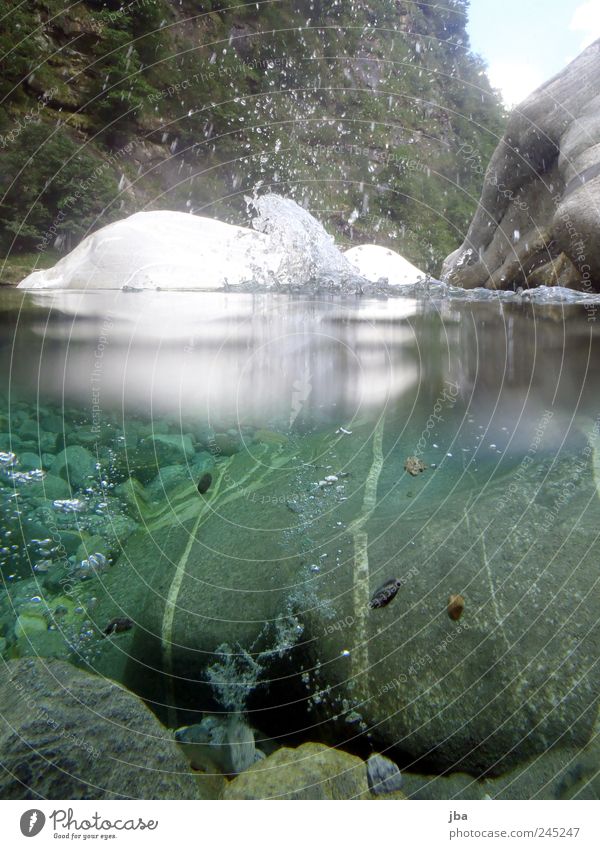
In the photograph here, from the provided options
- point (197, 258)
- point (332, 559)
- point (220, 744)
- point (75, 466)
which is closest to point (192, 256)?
point (197, 258)


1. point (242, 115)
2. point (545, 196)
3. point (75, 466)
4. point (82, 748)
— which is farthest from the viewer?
point (242, 115)

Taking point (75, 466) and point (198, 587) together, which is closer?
point (198, 587)

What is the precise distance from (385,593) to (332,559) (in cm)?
7

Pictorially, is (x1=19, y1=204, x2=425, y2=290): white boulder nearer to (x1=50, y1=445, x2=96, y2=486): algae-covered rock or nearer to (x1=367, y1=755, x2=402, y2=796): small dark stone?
(x1=50, y1=445, x2=96, y2=486): algae-covered rock

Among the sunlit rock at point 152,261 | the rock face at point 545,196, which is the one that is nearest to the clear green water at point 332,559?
the rock face at point 545,196

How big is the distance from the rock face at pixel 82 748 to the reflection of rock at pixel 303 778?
37mm

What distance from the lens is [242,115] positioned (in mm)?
5043

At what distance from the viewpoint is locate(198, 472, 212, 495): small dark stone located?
0.65m

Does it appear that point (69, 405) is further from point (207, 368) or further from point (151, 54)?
point (151, 54)

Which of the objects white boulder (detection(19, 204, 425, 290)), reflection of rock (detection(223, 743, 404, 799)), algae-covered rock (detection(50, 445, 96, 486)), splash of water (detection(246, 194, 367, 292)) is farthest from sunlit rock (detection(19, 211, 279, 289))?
reflection of rock (detection(223, 743, 404, 799))

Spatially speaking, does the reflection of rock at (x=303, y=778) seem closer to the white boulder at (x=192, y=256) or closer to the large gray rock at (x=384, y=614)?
the large gray rock at (x=384, y=614)

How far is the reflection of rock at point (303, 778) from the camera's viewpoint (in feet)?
1.05

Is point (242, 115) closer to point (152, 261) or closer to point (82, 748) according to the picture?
point (152, 261)
